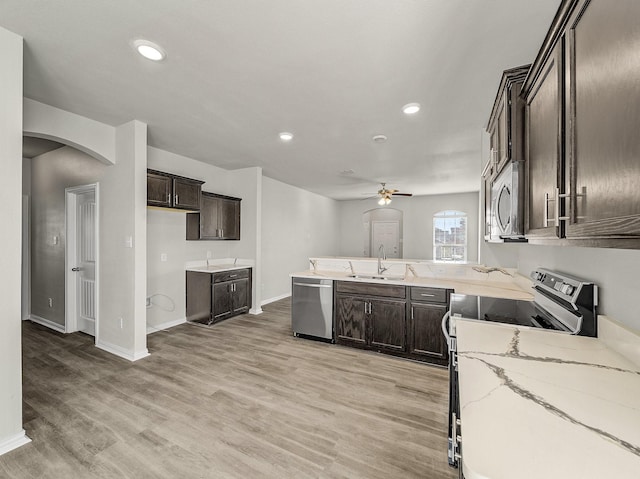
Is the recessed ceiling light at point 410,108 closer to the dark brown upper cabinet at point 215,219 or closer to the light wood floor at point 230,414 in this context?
the light wood floor at point 230,414

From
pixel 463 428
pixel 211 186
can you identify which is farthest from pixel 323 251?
pixel 463 428

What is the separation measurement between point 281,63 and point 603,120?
1.94 meters

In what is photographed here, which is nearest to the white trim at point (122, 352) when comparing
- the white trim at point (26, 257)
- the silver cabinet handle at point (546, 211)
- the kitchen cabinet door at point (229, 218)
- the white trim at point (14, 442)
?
the white trim at point (14, 442)

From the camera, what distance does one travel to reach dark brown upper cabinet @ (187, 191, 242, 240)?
4.53 metres

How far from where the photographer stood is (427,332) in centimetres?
316

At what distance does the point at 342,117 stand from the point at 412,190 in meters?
5.11

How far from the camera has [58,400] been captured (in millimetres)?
2416

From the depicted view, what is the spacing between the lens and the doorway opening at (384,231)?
8984 mm

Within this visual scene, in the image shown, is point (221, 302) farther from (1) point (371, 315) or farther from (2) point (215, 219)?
(1) point (371, 315)

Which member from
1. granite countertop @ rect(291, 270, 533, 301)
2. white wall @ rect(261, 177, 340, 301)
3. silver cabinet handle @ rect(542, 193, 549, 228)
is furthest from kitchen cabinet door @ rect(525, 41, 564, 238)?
white wall @ rect(261, 177, 340, 301)

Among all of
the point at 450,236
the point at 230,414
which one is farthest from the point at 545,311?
the point at 450,236

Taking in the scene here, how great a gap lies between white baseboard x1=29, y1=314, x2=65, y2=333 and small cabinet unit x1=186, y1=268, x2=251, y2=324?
5.62 feet

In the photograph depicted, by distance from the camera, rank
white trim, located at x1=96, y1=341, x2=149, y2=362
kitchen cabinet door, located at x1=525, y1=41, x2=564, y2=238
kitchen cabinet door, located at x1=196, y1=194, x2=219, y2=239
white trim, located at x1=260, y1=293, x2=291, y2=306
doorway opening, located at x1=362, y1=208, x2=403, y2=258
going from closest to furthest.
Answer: kitchen cabinet door, located at x1=525, y1=41, x2=564, y2=238, white trim, located at x1=96, y1=341, x2=149, y2=362, kitchen cabinet door, located at x1=196, y1=194, x2=219, y2=239, white trim, located at x1=260, y1=293, x2=291, y2=306, doorway opening, located at x1=362, y1=208, x2=403, y2=258

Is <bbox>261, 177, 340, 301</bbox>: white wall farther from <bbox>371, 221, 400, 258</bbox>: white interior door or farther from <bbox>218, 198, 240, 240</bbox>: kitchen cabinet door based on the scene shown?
<bbox>371, 221, 400, 258</bbox>: white interior door
